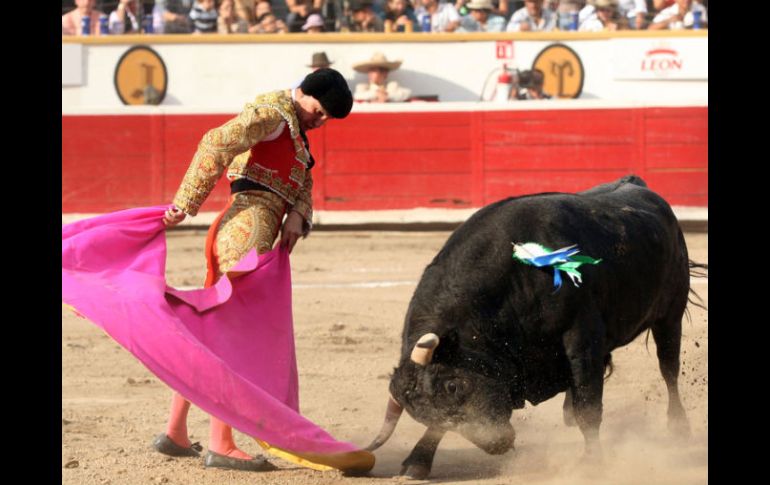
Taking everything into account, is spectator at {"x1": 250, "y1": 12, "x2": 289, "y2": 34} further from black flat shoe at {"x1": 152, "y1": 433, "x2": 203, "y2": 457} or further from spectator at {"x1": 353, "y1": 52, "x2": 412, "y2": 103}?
black flat shoe at {"x1": 152, "y1": 433, "x2": 203, "y2": 457}

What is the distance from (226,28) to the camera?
1080cm

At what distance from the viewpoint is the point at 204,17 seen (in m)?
10.8

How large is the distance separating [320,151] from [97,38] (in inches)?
98.5

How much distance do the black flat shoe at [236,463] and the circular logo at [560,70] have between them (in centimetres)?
739

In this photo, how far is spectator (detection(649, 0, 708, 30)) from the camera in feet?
35.1

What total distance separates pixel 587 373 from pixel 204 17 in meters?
7.96

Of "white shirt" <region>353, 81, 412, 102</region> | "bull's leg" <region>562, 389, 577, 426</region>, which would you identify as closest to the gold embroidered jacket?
"bull's leg" <region>562, 389, 577, 426</region>

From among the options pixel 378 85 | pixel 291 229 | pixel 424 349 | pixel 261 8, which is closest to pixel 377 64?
pixel 378 85

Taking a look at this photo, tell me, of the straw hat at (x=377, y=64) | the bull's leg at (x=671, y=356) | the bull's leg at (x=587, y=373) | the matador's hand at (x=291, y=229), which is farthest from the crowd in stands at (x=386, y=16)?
the bull's leg at (x=587, y=373)

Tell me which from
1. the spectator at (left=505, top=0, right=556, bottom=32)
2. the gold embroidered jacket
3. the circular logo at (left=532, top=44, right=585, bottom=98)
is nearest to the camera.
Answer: the gold embroidered jacket

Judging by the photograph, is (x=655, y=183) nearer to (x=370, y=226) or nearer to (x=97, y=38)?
(x=370, y=226)

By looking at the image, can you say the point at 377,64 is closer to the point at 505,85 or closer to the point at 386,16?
the point at 386,16

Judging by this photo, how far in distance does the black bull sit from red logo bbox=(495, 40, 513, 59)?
6810 mm
